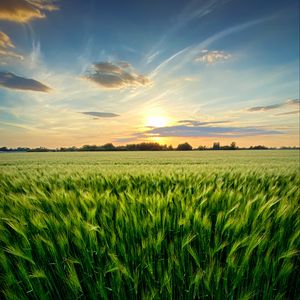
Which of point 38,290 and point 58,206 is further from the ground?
point 58,206

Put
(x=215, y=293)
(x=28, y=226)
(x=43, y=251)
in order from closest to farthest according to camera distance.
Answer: (x=215, y=293) → (x=43, y=251) → (x=28, y=226)

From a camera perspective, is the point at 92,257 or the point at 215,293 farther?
the point at 92,257

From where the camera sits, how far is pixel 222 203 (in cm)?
218

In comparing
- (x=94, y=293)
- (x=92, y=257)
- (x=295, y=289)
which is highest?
(x=92, y=257)

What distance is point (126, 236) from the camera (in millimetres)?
1492

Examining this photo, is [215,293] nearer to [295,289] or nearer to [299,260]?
[295,289]

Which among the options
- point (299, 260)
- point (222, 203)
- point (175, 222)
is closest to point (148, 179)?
point (222, 203)

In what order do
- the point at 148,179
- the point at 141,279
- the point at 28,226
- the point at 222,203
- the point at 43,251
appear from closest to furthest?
the point at 141,279 < the point at 43,251 < the point at 28,226 < the point at 222,203 < the point at 148,179

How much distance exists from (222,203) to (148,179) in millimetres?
2076

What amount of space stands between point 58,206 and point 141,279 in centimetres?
133

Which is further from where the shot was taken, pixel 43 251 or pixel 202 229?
pixel 202 229

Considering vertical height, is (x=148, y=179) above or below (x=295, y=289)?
above

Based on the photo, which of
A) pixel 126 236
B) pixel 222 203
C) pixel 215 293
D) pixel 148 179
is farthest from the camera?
pixel 148 179

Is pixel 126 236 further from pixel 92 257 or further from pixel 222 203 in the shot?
pixel 222 203
